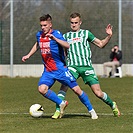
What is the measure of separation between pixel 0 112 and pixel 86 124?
8.70 ft

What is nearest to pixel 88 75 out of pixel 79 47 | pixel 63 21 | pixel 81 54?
pixel 81 54

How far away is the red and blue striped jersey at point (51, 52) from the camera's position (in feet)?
31.9

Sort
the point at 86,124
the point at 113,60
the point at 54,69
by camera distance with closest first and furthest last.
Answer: the point at 86,124, the point at 54,69, the point at 113,60

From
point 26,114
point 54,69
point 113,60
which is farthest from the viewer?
point 113,60

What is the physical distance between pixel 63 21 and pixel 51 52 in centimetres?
1880

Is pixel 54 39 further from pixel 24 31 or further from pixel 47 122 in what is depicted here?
pixel 24 31

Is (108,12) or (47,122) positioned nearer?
(47,122)

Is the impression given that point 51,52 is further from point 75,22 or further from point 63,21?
point 63,21

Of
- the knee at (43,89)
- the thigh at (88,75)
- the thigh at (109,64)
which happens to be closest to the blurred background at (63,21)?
the thigh at (109,64)

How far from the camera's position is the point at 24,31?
28.5 m

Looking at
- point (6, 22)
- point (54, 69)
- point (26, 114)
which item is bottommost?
point (26, 114)

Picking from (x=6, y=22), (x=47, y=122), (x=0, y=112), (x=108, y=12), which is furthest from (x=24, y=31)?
(x=47, y=122)

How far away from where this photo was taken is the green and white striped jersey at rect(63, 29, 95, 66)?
1006 cm

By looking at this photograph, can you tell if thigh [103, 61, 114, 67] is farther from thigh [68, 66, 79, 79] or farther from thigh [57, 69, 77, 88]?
thigh [57, 69, 77, 88]
